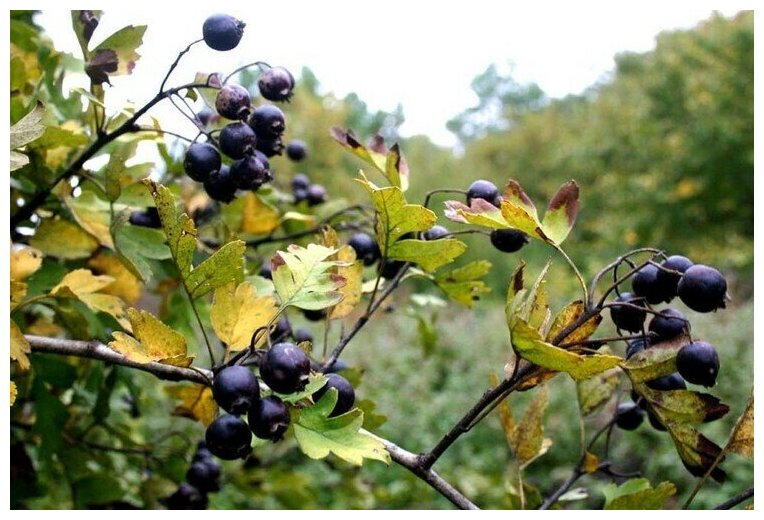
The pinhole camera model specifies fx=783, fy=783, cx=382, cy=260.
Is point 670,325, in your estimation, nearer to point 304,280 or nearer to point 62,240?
point 304,280

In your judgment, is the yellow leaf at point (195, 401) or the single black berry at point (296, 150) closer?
the yellow leaf at point (195, 401)

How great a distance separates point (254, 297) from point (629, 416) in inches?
19.3

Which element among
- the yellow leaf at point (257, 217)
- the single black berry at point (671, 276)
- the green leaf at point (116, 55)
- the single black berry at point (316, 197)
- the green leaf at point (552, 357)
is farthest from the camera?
the single black berry at point (316, 197)

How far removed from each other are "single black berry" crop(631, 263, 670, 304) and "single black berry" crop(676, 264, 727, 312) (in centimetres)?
4

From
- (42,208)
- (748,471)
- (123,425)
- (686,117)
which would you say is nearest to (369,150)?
(42,208)

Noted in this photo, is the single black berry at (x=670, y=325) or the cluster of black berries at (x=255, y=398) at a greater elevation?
the single black berry at (x=670, y=325)

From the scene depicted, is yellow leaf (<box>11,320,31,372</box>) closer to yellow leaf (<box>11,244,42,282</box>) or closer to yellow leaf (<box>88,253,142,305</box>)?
yellow leaf (<box>11,244,42,282</box>)

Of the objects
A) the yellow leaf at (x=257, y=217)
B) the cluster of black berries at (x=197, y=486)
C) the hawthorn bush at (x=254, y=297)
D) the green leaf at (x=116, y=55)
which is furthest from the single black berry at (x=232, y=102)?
the cluster of black berries at (x=197, y=486)

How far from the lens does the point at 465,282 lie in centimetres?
91

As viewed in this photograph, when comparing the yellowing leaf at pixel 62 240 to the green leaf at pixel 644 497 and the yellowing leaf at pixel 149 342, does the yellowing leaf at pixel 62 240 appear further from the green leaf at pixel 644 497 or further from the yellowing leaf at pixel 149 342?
the green leaf at pixel 644 497

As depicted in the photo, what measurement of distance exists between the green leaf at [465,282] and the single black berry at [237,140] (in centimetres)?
29

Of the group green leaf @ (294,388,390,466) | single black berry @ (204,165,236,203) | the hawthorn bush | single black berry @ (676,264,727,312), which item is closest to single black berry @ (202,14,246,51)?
the hawthorn bush

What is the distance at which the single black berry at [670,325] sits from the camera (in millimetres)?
659

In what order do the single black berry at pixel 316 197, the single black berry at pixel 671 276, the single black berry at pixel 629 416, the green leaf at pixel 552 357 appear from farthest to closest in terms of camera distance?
1. the single black berry at pixel 316 197
2. the single black berry at pixel 629 416
3. the single black berry at pixel 671 276
4. the green leaf at pixel 552 357
